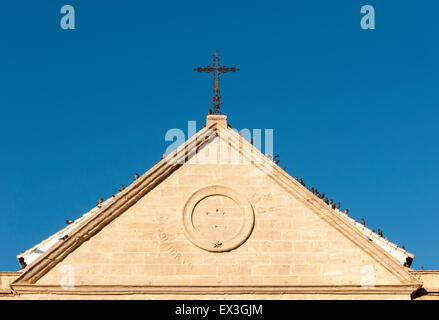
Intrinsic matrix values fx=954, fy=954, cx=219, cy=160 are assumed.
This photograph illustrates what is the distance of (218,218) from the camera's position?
28.9m

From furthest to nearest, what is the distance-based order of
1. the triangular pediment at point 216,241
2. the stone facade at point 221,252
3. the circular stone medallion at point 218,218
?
1. the circular stone medallion at point 218,218
2. the triangular pediment at point 216,241
3. the stone facade at point 221,252

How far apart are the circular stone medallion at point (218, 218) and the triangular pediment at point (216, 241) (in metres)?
0.03

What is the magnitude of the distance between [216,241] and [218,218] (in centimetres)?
76

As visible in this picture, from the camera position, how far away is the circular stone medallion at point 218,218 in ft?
93.4

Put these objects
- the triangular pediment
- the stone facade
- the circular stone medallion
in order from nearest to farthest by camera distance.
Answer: the stone facade → the triangular pediment → the circular stone medallion

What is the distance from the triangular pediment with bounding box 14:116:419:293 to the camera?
28.0 metres

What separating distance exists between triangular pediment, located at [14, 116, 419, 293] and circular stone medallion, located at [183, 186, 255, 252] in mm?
30

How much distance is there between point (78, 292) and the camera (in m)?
27.8

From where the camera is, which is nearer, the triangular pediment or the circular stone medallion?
the triangular pediment

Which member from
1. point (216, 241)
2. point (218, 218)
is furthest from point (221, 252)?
point (218, 218)
